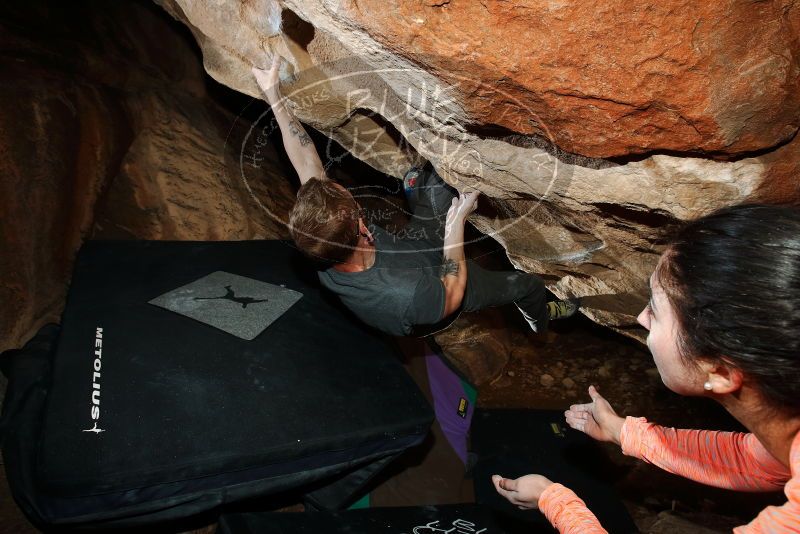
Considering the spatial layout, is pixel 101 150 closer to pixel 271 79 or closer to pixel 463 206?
pixel 271 79

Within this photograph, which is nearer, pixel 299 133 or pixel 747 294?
pixel 747 294

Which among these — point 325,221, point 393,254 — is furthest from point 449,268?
point 325,221

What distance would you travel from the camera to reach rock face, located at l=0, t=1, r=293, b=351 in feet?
8.02

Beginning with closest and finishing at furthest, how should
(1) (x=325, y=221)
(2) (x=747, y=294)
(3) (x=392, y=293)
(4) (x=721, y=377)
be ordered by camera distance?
(2) (x=747, y=294) → (4) (x=721, y=377) → (1) (x=325, y=221) → (3) (x=392, y=293)

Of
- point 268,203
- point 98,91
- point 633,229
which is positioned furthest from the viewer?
point 268,203

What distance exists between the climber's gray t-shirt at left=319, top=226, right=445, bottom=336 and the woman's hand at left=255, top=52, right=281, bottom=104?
94 centimetres

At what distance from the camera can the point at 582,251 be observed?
218 cm

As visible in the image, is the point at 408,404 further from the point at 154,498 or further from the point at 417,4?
the point at 417,4

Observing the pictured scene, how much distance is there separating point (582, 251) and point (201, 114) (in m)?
2.97

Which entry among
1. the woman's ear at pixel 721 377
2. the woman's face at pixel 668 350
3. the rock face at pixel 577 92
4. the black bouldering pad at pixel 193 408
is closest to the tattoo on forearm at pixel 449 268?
the rock face at pixel 577 92

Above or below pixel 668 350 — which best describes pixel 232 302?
below

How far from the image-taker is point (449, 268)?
1.96m

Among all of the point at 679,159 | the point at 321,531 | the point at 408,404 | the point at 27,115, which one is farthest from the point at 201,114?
the point at 679,159

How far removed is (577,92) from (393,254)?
3.26 feet
